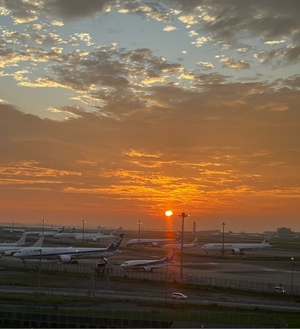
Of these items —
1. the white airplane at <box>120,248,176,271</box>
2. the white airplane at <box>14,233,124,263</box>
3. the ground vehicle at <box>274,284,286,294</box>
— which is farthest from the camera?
the white airplane at <box>14,233,124,263</box>

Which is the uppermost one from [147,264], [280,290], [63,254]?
[63,254]

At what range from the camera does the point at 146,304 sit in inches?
2227

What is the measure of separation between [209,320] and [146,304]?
42.5 feet

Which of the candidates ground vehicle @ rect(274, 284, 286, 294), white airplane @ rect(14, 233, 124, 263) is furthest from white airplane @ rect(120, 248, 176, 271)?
ground vehicle @ rect(274, 284, 286, 294)

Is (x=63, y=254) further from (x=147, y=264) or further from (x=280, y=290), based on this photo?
(x=280, y=290)

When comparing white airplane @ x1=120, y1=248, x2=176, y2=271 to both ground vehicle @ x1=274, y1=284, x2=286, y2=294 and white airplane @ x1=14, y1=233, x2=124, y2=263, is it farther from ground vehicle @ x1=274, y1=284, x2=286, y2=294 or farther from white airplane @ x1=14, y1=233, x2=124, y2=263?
ground vehicle @ x1=274, y1=284, x2=286, y2=294

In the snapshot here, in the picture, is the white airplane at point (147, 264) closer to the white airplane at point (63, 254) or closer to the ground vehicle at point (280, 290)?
the white airplane at point (63, 254)

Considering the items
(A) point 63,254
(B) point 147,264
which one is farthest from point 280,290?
(A) point 63,254

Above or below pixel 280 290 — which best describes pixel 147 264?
above

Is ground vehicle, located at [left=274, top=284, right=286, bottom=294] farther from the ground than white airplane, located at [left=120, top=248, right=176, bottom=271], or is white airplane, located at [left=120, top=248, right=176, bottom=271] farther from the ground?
white airplane, located at [left=120, top=248, right=176, bottom=271]

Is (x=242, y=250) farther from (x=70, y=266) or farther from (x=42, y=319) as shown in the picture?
(x=42, y=319)

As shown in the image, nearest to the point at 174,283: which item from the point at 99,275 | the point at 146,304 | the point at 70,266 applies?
the point at 99,275

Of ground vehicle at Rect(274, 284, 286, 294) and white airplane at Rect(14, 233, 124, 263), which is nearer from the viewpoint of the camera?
ground vehicle at Rect(274, 284, 286, 294)

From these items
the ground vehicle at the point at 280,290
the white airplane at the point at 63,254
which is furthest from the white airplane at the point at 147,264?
the ground vehicle at the point at 280,290
